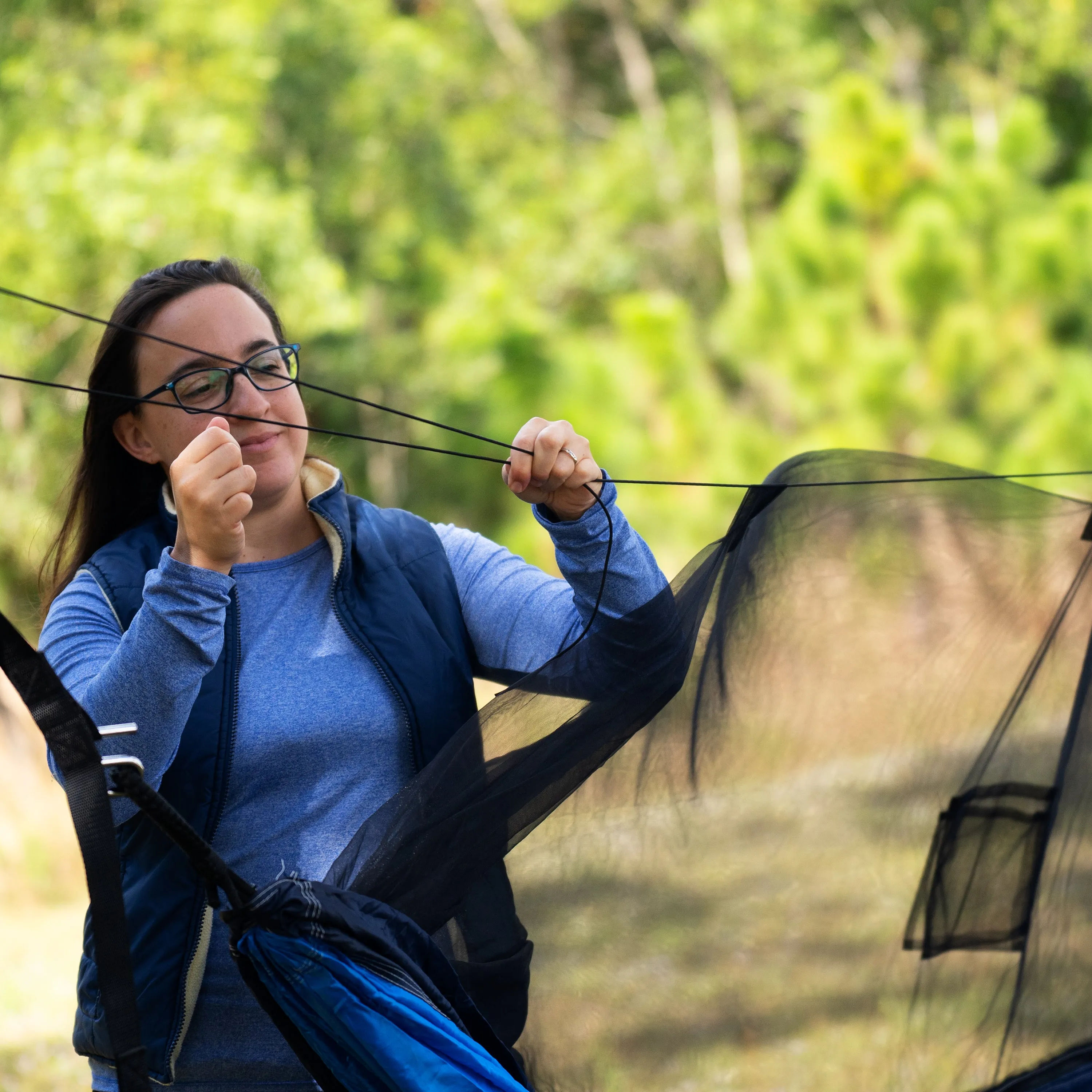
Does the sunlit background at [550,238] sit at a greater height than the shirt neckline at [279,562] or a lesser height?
greater

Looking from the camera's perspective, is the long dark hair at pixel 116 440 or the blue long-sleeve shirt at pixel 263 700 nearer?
the blue long-sleeve shirt at pixel 263 700

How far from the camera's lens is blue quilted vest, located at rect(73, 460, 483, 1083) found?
1.17m

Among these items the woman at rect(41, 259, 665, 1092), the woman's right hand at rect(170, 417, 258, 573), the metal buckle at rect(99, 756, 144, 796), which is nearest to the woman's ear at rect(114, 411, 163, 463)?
the woman at rect(41, 259, 665, 1092)

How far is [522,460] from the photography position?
1.23m

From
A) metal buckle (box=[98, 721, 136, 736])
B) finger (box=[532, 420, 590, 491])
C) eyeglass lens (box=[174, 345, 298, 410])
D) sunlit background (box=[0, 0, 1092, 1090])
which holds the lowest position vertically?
metal buckle (box=[98, 721, 136, 736])

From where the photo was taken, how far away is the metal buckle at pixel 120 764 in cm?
97

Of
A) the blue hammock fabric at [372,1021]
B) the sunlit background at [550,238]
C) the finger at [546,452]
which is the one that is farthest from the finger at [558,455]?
the sunlit background at [550,238]

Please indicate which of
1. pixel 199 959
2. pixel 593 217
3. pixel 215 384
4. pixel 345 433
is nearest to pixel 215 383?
pixel 215 384

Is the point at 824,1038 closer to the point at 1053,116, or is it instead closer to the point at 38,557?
the point at 38,557

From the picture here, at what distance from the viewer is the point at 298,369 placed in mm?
1453

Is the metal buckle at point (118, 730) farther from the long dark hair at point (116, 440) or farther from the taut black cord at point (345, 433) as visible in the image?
the long dark hair at point (116, 440)

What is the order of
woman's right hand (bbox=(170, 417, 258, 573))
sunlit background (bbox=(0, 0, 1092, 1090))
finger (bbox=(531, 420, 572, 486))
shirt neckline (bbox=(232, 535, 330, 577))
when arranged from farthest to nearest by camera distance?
sunlit background (bbox=(0, 0, 1092, 1090))
shirt neckline (bbox=(232, 535, 330, 577))
finger (bbox=(531, 420, 572, 486))
woman's right hand (bbox=(170, 417, 258, 573))

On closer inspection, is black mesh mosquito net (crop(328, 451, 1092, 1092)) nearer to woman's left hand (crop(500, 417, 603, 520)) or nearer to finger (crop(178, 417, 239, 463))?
woman's left hand (crop(500, 417, 603, 520))

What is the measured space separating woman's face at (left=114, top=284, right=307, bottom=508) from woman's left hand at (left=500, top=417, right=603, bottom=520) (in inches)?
9.6
